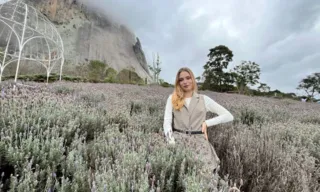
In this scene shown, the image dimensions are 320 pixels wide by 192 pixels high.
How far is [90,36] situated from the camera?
89.1 metres

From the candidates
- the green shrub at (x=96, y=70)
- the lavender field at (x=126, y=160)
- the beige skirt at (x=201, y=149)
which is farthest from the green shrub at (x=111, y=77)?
the beige skirt at (x=201, y=149)

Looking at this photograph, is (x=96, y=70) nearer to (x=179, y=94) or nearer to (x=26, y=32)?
(x=26, y=32)

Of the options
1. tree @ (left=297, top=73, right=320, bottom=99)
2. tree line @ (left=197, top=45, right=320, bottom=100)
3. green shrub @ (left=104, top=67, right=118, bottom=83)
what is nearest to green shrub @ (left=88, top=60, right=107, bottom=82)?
green shrub @ (left=104, top=67, right=118, bottom=83)

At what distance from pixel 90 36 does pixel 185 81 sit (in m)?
93.4

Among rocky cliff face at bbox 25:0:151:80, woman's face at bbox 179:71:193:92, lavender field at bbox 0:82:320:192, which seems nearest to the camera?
lavender field at bbox 0:82:320:192

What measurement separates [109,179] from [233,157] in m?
1.21

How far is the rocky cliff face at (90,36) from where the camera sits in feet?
274

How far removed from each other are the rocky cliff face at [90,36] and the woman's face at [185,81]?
77.5 metres

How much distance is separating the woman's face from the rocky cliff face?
7748 cm

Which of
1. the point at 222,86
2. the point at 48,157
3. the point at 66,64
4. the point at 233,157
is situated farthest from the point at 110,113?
the point at 66,64

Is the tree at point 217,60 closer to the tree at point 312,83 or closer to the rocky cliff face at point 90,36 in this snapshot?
the tree at point 312,83

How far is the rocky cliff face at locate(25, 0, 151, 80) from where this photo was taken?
274 feet

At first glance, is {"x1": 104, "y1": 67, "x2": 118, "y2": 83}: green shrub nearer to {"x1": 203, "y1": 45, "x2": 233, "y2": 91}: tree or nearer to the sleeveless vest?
{"x1": 203, "y1": 45, "x2": 233, "y2": 91}: tree

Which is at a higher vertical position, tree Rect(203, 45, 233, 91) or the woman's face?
tree Rect(203, 45, 233, 91)
